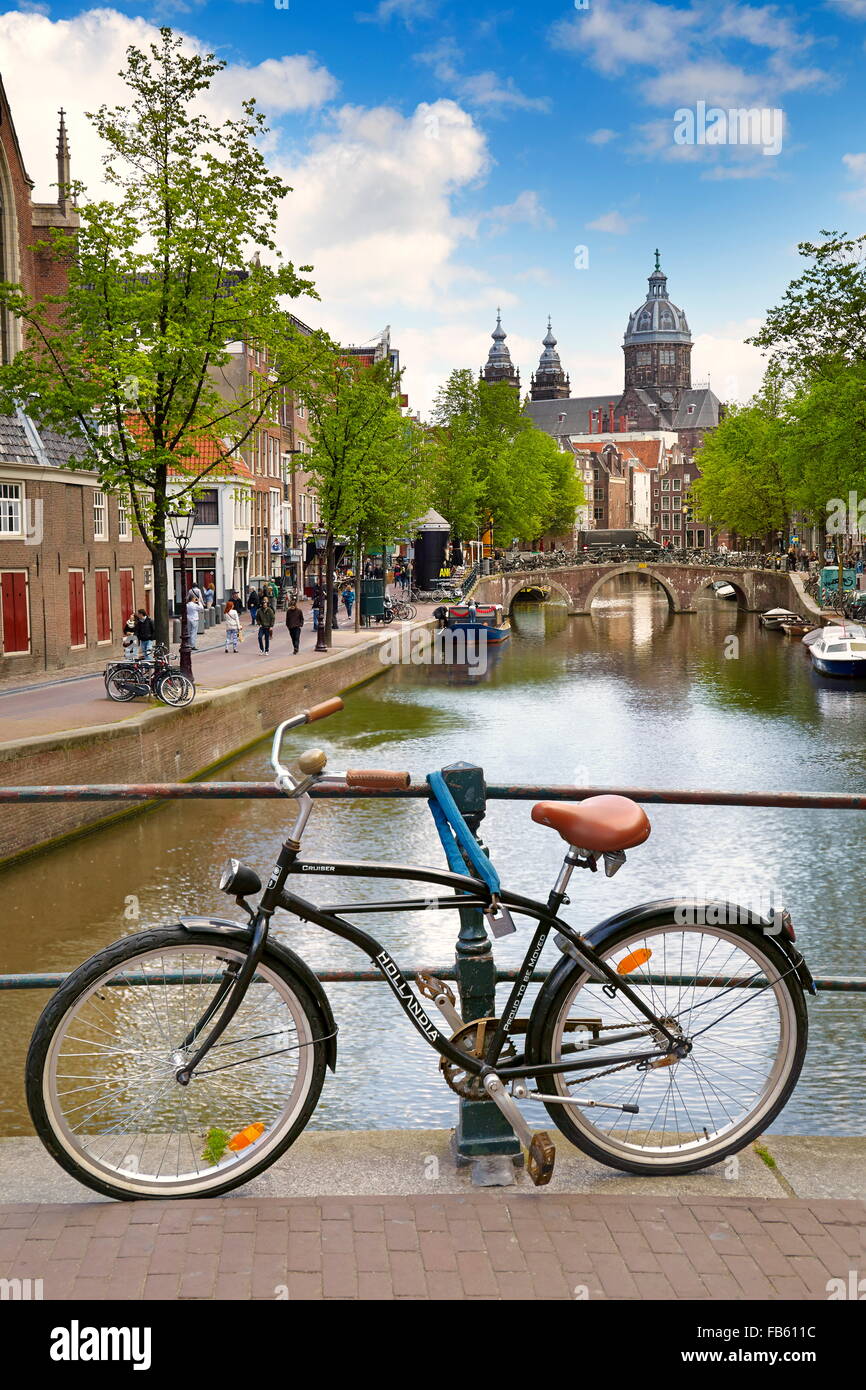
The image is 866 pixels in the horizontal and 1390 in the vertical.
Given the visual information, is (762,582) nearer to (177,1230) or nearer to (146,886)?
(146,886)

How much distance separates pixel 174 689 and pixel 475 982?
761 inches

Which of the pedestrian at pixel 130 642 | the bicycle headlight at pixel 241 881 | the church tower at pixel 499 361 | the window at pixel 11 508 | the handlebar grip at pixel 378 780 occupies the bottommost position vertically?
the pedestrian at pixel 130 642

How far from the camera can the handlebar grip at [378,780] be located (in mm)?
3412

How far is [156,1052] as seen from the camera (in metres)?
3.60

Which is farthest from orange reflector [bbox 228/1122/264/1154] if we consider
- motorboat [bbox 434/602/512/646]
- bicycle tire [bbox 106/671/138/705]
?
motorboat [bbox 434/602/512/646]

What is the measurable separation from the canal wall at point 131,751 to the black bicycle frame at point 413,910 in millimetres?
9959

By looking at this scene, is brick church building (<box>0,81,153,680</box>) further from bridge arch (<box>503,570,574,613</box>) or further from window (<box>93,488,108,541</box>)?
bridge arch (<box>503,570,574,613</box>)

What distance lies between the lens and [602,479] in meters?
158

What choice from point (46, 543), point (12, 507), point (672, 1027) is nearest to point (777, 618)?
point (46, 543)

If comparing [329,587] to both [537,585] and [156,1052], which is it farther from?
[537,585]

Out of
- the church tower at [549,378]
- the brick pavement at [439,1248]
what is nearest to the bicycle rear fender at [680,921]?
the brick pavement at [439,1248]

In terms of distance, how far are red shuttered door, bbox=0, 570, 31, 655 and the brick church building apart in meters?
0.02

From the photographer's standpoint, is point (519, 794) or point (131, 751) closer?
point (519, 794)

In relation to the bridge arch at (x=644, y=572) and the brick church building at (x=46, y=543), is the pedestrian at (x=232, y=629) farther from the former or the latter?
the bridge arch at (x=644, y=572)
